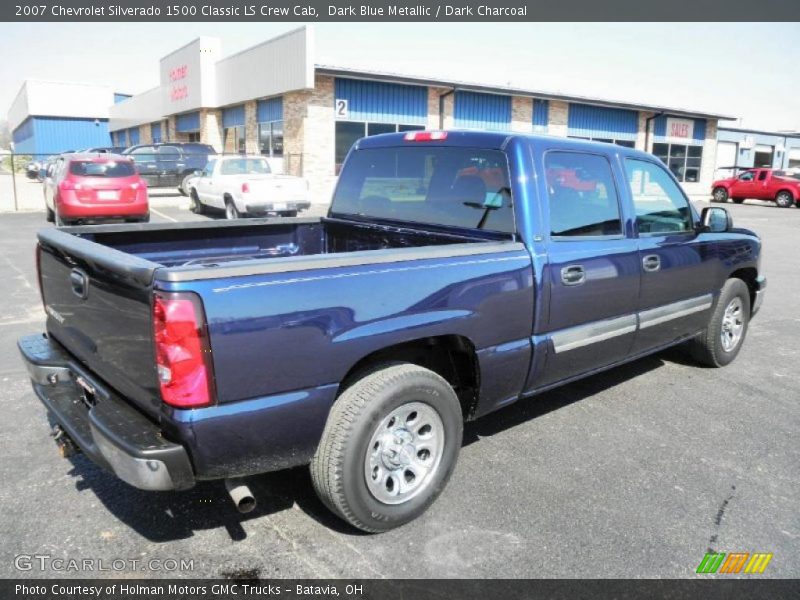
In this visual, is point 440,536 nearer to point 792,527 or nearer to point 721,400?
point 792,527

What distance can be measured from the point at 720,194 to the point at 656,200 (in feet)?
97.0

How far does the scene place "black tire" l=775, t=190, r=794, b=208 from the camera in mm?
27203

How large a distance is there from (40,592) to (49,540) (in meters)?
0.36

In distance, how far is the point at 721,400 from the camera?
474cm

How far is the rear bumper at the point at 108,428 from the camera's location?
237cm

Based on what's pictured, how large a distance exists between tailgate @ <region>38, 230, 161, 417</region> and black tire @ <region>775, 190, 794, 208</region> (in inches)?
1199

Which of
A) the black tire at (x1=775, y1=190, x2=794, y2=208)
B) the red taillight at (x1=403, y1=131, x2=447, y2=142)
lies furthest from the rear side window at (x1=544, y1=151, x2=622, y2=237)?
the black tire at (x1=775, y1=190, x2=794, y2=208)

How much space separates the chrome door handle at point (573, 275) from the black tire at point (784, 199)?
1124 inches

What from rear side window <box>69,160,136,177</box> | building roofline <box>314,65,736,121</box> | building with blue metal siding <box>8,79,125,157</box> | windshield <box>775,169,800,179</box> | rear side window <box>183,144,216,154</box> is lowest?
rear side window <box>69,160,136,177</box>

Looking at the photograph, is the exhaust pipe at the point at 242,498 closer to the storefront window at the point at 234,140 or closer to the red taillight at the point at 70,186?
the red taillight at the point at 70,186

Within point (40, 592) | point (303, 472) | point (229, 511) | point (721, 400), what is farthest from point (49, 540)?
point (721, 400)

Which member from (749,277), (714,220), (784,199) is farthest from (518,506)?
(784,199)

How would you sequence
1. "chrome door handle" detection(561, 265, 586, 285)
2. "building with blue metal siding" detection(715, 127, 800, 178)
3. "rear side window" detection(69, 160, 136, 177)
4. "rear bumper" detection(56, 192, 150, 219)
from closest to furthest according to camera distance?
1. "chrome door handle" detection(561, 265, 586, 285)
2. "rear bumper" detection(56, 192, 150, 219)
3. "rear side window" detection(69, 160, 136, 177)
4. "building with blue metal siding" detection(715, 127, 800, 178)

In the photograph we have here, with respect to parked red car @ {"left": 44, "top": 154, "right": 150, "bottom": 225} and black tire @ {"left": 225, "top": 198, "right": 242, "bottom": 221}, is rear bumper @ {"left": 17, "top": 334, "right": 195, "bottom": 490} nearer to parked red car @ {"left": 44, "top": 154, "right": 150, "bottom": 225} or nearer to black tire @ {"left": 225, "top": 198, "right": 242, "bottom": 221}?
parked red car @ {"left": 44, "top": 154, "right": 150, "bottom": 225}
